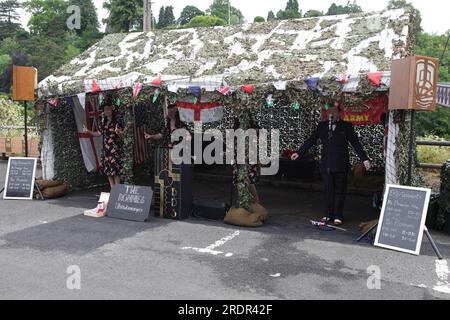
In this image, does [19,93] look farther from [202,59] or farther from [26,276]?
[26,276]

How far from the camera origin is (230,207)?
23.0ft

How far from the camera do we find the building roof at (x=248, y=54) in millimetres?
6309

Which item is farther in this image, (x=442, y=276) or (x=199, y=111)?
(x=199, y=111)

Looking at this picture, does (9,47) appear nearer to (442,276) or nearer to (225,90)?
(225,90)

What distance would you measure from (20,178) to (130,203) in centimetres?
277

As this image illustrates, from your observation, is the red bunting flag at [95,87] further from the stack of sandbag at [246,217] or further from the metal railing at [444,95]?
the metal railing at [444,95]

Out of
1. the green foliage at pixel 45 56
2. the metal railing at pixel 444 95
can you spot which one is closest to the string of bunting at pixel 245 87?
the metal railing at pixel 444 95

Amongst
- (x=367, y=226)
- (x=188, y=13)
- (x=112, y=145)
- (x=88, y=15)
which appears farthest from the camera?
(x=188, y=13)

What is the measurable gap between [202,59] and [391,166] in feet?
11.3

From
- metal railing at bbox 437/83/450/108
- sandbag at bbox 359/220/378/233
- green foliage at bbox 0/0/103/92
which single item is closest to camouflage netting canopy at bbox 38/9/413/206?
sandbag at bbox 359/220/378/233

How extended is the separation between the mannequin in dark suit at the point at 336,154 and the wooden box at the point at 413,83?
1.07 m

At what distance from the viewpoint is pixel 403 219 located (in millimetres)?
5371

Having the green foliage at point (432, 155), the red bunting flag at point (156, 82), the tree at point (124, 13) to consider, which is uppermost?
the tree at point (124, 13)

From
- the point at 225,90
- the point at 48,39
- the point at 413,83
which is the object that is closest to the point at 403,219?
the point at 413,83
